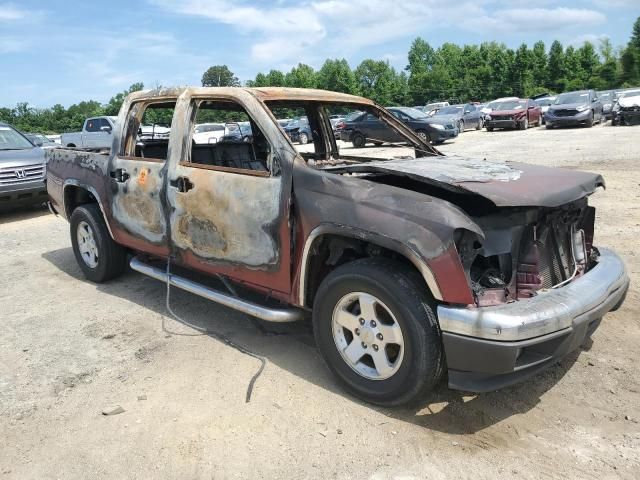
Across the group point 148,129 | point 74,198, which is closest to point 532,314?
point 148,129

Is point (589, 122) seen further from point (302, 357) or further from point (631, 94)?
point (302, 357)

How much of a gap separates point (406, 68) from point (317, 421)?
393ft

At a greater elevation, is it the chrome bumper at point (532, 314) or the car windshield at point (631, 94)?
the car windshield at point (631, 94)

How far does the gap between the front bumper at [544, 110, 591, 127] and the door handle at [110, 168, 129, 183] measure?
23.5 m

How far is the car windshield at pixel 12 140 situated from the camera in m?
10.2

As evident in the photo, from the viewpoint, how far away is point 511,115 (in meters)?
25.9

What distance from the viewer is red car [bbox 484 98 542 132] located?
2594cm

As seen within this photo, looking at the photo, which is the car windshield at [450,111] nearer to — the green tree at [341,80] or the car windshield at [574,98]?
the car windshield at [574,98]

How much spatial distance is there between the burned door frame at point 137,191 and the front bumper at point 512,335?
8.47 feet

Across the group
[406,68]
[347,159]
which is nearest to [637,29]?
[406,68]

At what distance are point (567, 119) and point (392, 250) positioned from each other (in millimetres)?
24382

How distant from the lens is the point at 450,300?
9.26ft

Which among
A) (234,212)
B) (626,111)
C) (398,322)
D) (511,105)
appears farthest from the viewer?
(511,105)

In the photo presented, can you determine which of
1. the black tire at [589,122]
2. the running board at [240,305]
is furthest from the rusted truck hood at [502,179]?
the black tire at [589,122]
